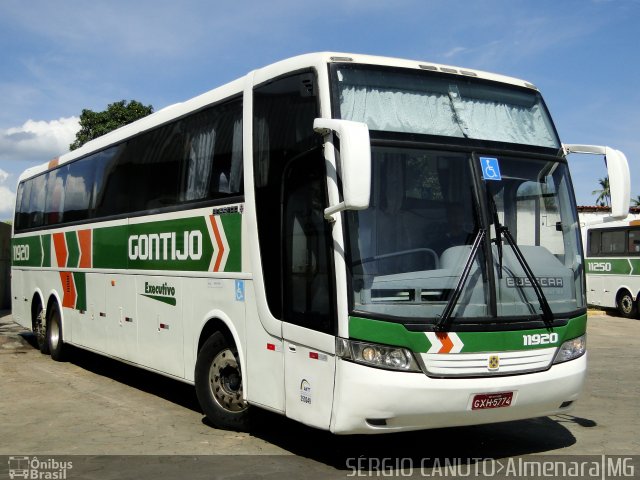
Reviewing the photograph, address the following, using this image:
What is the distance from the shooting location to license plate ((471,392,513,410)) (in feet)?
20.4

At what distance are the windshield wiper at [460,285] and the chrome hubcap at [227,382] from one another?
2.48 metres

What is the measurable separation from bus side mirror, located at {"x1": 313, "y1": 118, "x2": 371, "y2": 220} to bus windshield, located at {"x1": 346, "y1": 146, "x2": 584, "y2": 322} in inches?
22.1

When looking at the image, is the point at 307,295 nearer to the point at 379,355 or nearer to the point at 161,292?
the point at 379,355

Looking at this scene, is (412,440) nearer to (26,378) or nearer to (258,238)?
(258,238)

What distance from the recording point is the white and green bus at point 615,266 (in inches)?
966

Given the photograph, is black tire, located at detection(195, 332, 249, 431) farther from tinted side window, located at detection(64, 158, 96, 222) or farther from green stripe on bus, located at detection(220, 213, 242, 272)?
tinted side window, located at detection(64, 158, 96, 222)

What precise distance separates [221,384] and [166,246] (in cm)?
200

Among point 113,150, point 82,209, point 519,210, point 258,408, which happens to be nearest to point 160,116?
point 113,150

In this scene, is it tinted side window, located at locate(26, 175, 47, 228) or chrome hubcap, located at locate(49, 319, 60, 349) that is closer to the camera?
chrome hubcap, located at locate(49, 319, 60, 349)

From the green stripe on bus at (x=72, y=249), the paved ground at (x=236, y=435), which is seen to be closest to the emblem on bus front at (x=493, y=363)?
the paved ground at (x=236, y=435)

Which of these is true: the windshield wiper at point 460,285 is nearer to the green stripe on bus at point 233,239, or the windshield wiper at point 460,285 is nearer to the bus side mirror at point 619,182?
the bus side mirror at point 619,182

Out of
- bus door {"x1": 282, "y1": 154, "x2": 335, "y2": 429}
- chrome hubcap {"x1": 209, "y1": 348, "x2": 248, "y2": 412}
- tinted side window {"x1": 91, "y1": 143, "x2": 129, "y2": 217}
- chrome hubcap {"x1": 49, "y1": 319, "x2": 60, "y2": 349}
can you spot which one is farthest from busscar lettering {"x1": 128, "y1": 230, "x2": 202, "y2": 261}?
chrome hubcap {"x1": 49, "y1": 319, "x2": 60, "y2": 349}

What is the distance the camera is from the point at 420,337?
6.04 m

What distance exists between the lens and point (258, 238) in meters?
7.29
